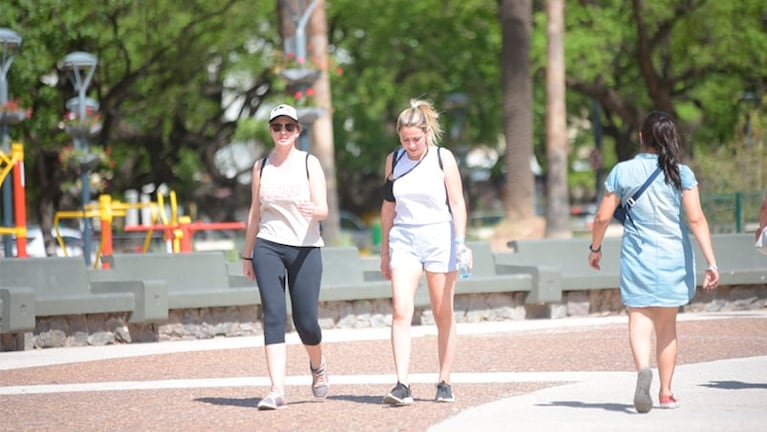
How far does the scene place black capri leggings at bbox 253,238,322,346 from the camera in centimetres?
970

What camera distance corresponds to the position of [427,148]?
9695mm

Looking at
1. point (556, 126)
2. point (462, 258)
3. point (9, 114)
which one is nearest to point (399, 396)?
point (462, 258)

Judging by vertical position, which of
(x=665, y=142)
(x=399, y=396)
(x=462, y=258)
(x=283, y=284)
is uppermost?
(x=665, y=142)

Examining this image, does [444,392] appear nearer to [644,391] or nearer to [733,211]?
[644,391]

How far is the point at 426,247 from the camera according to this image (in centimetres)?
962

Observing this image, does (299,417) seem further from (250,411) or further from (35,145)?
(35,145)

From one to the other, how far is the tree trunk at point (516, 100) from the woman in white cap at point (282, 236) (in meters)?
20.3

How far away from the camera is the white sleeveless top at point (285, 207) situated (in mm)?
9773

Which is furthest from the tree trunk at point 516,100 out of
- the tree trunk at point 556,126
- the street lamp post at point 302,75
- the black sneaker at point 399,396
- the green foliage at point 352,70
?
the black sneaker at point 399,396

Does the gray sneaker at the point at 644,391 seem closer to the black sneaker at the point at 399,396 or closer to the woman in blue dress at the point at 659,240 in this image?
the woman in blue dress at the point at 659,240

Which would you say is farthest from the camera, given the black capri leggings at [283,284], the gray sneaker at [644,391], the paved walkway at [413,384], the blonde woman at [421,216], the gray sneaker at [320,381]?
the gray sneaker at [320,381]

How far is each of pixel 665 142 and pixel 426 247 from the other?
5.22ft

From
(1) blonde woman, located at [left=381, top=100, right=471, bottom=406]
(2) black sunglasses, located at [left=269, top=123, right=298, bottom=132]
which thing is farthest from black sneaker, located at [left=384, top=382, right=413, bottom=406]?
(2) black sunglasses, located at [left=269, top=123, right=298, bottom=132]

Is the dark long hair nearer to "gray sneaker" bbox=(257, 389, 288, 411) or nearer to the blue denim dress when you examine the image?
the blue denim dress
